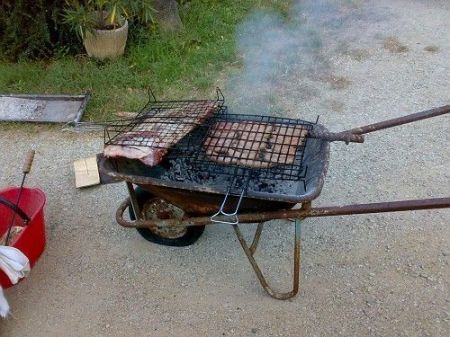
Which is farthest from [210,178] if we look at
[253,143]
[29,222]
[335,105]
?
[335,105]

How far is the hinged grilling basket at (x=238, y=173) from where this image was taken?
2664 mm

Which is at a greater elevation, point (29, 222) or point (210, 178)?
point (210, 178)

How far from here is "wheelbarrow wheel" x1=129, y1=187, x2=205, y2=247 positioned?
3266 millimetres

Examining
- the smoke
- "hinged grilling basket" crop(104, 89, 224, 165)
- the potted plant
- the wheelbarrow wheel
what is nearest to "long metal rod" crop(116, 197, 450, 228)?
the wheelbarrow wheel

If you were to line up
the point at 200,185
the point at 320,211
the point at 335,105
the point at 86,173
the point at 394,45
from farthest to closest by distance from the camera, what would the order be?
the point at 394,45, the point at 335,105, the point at 86,173, the point at 200,185, the point at 320,211

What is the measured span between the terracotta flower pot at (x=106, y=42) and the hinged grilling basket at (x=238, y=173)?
9.07 ft

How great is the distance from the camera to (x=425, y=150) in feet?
14.4

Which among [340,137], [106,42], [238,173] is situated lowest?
[106,42]

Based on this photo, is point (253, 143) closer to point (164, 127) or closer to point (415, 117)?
point (164, 127)

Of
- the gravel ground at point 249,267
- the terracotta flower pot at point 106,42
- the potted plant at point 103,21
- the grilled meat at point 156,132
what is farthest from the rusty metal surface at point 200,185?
the terracotta flower pot at point 106,42

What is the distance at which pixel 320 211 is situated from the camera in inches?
99.6

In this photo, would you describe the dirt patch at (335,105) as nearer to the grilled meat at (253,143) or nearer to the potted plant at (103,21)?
the grilled meat at (253,143)

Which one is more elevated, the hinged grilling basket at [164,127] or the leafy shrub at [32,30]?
the hinged grilling basket at [164,127]

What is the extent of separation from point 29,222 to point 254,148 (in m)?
1.51
